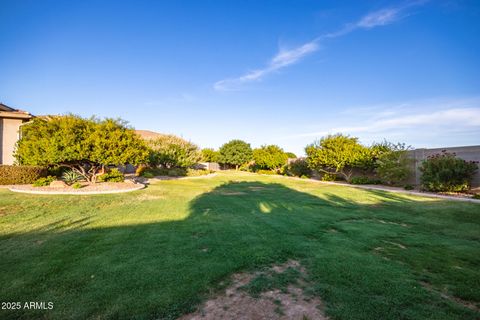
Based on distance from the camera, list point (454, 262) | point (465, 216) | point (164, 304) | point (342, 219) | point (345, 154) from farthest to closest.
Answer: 1. point (345, 154)
2. point (465, 216)
3. point (342, 219)
4. point (454, 262)
5. point (164, 304)

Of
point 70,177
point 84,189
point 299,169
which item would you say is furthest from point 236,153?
point 84,189

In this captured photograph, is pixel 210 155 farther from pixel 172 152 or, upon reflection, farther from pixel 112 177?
pixel 112 177

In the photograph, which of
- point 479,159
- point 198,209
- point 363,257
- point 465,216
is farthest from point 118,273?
point 479,159

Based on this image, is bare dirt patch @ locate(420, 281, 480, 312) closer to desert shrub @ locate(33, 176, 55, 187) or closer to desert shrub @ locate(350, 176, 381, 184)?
desert shrub @ locate(33, 176, 55, 187)

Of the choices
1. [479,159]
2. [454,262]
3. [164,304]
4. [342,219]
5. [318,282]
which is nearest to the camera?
[164,304]

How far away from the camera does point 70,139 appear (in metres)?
12.9

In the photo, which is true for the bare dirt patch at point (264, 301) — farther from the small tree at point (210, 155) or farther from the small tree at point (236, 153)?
the small tree at point (210, 155)

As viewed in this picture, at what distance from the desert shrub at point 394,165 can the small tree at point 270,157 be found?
18.4m

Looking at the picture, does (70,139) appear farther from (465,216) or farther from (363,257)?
(465,216)

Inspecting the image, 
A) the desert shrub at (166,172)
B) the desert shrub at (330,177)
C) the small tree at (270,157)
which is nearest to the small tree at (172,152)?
the desert shrub at (166,172)

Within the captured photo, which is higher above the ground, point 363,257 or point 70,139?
point 70,139

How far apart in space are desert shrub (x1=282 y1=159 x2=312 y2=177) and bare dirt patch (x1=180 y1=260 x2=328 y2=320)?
27217 millimetres

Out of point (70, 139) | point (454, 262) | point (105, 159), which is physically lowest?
point (454, 262)

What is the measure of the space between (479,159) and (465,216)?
371 inches
